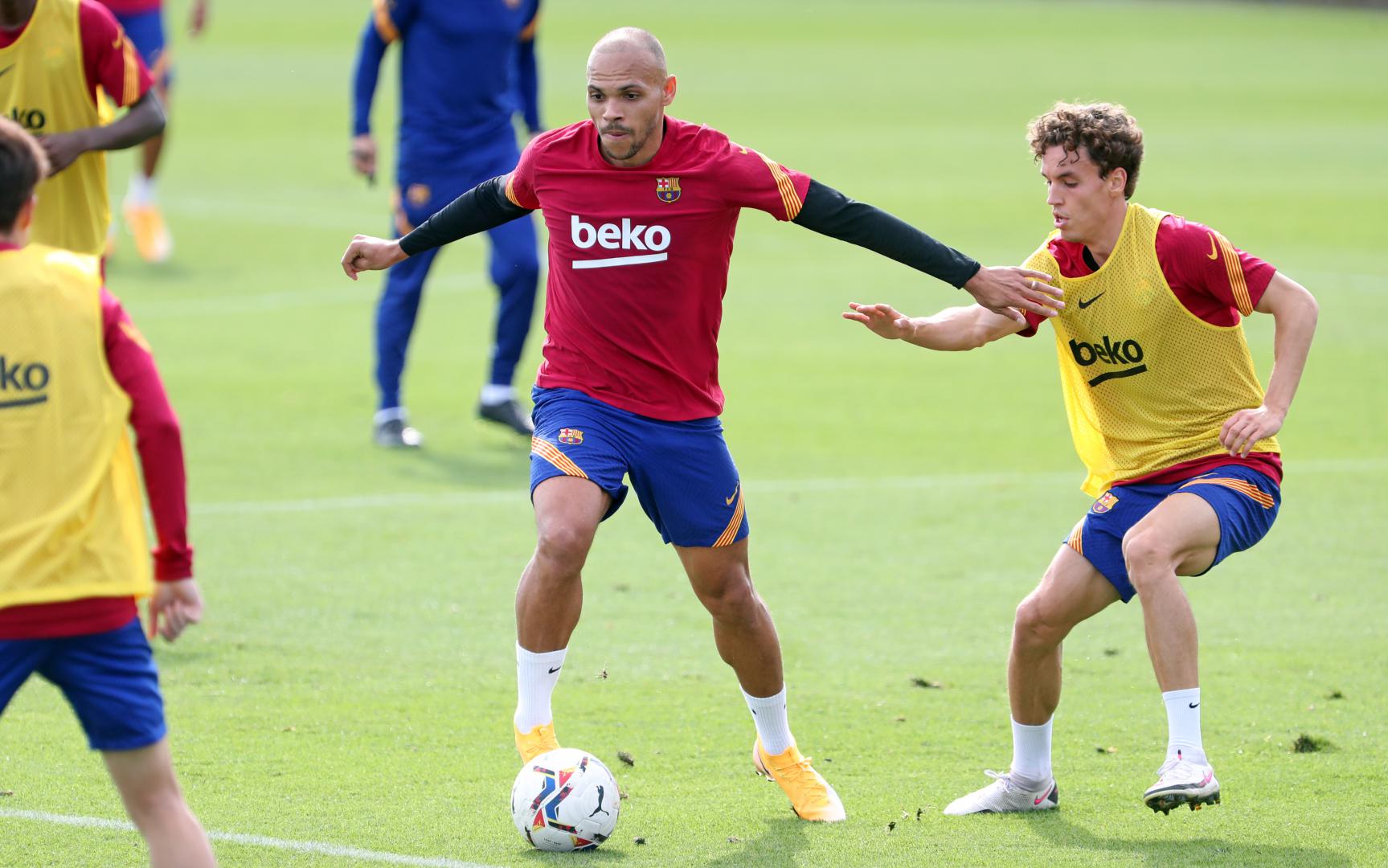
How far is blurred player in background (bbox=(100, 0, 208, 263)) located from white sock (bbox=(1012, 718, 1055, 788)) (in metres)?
9.30

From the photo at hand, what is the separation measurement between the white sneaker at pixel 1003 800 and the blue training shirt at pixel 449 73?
21.5ft

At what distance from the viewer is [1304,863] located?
16.7 ft

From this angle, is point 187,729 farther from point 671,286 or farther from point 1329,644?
point 1329,644

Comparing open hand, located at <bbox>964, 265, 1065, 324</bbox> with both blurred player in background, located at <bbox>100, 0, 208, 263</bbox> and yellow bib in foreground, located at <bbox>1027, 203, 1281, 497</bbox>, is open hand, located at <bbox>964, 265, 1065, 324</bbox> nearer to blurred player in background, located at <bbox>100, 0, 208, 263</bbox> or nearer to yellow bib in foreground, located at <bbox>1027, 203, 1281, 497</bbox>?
yellow bib in foreground, located at <bbox>1027, 203, 1281, 497</bbox>

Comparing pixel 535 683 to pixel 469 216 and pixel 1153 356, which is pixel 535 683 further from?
pixel 1153 356

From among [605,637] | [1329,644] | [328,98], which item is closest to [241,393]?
[605,637]

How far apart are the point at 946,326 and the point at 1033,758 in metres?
1.37

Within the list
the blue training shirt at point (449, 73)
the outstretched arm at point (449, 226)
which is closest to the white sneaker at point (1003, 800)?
the outstretched arm at point (449, 226)

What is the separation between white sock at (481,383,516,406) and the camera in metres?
11.3

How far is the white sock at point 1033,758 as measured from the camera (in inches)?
221

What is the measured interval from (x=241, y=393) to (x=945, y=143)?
1731 cm

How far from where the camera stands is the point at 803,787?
5.57 m

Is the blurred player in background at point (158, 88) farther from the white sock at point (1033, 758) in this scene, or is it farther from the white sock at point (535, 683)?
the white sock at point (1033, 758)

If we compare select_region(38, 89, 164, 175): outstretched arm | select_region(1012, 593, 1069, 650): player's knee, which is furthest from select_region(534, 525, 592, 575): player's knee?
select_region(38, 89, 164, 175): outstretched arm
